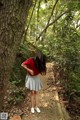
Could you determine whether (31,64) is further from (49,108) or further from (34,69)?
(49,108)

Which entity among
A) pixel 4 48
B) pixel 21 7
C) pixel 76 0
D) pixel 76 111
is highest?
pixel 76 0

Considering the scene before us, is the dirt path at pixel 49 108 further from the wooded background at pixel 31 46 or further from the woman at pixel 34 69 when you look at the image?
the wooded background at pixel 31 46

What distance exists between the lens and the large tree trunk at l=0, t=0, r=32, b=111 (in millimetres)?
1843

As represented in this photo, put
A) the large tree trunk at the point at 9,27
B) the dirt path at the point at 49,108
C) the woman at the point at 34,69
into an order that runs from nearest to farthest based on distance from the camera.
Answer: the large tree trunk at the point at 9,27 < the woman at the point at 34,69 < the dirt path at the point at 49,108

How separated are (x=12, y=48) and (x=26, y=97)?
4802 millimetres

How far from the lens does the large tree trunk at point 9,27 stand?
1843 millimetres

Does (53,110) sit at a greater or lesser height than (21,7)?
lesser

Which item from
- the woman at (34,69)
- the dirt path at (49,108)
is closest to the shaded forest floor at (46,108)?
the dirt path at (49,108)

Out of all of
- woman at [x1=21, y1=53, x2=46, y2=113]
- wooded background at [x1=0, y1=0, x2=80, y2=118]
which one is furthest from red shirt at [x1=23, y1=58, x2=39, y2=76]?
wooded background at [x1=0, y1=0, x2=80, y2=118]

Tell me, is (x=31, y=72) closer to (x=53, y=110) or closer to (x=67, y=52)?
(x=53, y=110)

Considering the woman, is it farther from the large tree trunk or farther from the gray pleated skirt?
the large tree trunk

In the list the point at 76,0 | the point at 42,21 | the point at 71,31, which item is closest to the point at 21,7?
the point at 71,31

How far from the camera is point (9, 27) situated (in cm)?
187

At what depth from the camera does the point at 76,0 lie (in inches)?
404
